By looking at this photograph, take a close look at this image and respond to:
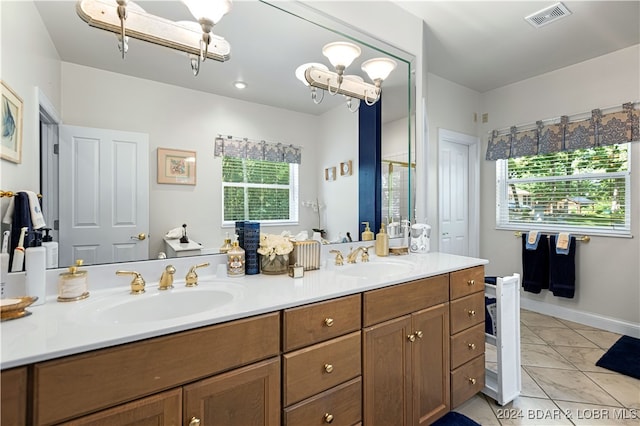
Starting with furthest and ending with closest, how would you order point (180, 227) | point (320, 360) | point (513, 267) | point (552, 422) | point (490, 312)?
point (513, 267)
point (490, 312)
point (552, 422)
point (180, 227)
point (320, 360)

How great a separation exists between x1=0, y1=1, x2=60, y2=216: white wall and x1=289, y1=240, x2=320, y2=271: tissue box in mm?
1085

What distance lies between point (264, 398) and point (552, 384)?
218 centimetres

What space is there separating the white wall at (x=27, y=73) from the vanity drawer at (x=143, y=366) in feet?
→ 2.34

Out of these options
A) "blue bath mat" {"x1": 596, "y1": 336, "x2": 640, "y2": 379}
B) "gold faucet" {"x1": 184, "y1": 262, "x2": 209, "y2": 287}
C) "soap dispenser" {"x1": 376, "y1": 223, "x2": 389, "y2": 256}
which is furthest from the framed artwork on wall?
"blue bath mat" {"x1": 596, "y1": 336, "x2": 640, "y2": 379}

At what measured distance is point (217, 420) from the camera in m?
0.94

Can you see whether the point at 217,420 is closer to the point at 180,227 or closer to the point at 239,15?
the point at 180,227

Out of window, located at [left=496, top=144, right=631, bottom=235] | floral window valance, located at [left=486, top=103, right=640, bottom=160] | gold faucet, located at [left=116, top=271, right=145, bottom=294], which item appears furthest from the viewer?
window, located at [left=496, top=144, right=631, bottom=235]

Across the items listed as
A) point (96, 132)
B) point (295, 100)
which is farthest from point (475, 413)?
point (96, 132)

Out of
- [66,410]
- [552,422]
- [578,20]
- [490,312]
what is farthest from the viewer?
[578,20]

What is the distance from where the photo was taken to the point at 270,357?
3.43 ft

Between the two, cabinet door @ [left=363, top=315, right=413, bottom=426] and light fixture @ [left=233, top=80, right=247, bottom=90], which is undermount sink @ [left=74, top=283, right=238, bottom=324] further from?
light fixture @ [left=233, top=80, right=247, bottom=90]

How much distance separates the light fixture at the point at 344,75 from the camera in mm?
1844

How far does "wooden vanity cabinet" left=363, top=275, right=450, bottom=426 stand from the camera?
1.34 metres

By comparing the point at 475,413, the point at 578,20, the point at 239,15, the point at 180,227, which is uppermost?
the point at 578,20
